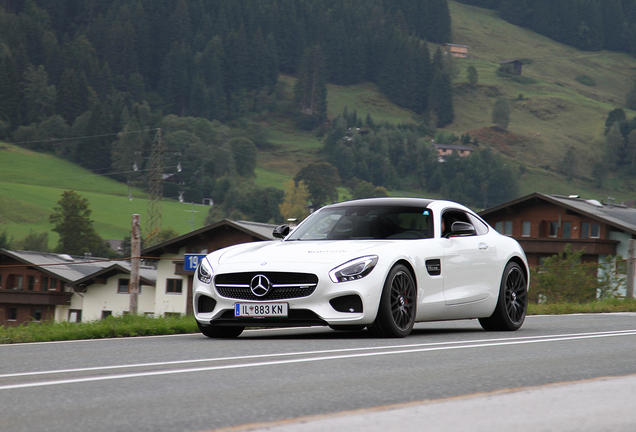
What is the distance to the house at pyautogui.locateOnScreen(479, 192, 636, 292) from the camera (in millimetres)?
60844

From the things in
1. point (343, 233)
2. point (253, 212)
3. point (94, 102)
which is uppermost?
point (94, 102)

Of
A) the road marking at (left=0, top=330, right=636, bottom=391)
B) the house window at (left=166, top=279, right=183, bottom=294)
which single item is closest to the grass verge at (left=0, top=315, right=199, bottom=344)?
the road marking at (left=0, top=330, right=636, bottom=391)

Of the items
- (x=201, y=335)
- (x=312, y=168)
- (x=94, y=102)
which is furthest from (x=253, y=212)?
(x=201, y=335)

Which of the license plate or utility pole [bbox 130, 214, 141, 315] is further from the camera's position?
utility pole [bbox 130, 214, 141, 315]

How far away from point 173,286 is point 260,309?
178 feet

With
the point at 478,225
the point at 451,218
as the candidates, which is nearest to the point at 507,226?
the point at 478,225

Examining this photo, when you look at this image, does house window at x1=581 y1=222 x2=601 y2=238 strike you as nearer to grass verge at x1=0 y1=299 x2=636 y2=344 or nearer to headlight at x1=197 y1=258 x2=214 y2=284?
grass verge at x1=0 y1=299 x2=636 y2=344

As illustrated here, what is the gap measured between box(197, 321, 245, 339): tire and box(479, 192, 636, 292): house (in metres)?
51.9

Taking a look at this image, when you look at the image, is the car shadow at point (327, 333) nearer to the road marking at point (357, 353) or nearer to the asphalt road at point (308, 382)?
the asphalt road at point (308, 382)

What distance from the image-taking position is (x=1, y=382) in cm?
600

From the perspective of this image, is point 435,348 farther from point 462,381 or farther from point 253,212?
point 253,212

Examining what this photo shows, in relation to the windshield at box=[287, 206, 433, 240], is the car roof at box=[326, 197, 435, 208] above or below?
above

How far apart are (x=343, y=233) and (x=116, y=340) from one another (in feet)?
8.65

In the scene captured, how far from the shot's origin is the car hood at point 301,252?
895 cm
